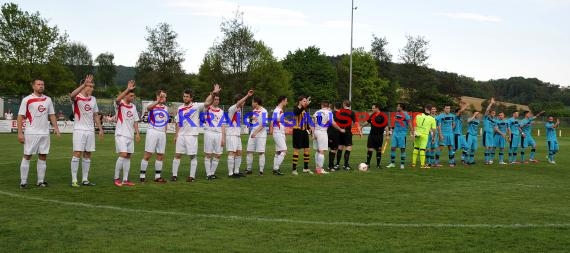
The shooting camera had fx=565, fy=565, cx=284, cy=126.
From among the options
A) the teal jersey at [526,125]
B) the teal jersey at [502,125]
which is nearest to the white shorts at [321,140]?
the teal jersey at [502,125]

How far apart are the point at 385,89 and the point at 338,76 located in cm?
942

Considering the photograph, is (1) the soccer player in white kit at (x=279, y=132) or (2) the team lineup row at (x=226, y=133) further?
(1) the soccer player in white kit at (x=279, y=132)

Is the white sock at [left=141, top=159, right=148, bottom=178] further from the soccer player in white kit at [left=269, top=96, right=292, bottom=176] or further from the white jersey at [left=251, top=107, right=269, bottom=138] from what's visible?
the soccer player in white kit at [left=269, top=96, right=292, bottom=176]

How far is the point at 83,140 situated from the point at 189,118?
2609 mm

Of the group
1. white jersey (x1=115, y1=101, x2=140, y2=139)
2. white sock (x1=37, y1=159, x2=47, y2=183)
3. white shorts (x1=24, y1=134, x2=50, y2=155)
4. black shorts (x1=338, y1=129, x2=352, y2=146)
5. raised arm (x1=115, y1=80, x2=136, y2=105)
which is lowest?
white sock (x1=37, y1=159, x2=47, y2=183)

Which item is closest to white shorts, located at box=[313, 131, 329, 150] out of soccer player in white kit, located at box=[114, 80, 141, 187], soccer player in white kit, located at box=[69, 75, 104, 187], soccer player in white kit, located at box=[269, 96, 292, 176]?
soccer player in white kit, located at box=[269, 96, 292, 176]

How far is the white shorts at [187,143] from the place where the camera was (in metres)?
→ 14.1

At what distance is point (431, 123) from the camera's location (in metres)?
19.2

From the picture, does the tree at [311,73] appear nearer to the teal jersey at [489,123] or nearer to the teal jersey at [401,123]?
the teal jersey at [489,123]

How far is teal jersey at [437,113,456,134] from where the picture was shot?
20641mm

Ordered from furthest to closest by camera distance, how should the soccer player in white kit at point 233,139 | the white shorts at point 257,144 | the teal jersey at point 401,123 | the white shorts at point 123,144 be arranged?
1. the teal jersey at point 401,123
2. the white shorts at point 257,144
3. the soccer player in white kit at point 233,139
4. the white shorts at point 123,144

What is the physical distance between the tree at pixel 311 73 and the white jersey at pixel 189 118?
82200 millimetres

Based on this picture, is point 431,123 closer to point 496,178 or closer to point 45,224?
point 496,178

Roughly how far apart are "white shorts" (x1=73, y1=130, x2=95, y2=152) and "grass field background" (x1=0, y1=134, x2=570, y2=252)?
36.2 inches
